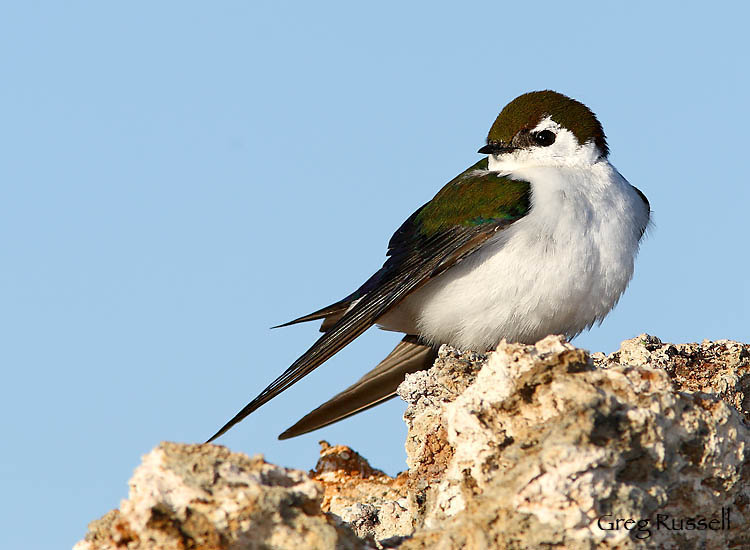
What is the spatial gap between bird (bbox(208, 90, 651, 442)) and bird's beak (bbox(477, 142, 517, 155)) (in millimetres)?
11

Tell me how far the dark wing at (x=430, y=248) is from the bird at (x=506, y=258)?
0.5 inches

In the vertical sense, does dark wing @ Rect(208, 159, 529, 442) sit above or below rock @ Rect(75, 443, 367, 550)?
above

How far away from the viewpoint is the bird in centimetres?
872

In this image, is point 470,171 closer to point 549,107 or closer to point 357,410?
point 549,107

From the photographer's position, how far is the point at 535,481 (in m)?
4.65

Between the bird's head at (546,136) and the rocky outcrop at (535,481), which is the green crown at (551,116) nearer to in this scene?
the bird's head at (546,136)

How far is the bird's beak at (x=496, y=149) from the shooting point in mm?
9672

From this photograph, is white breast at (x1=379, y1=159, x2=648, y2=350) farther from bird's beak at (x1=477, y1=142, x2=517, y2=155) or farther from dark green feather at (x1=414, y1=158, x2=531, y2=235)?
bird's beak at (x1=477, y1=142, x2=517, y2=155)

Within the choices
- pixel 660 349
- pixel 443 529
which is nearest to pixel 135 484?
pixel 443 529

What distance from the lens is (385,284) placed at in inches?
370

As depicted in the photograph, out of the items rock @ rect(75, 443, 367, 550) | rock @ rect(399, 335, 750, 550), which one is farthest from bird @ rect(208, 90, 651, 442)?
rock @ rect(75, 443, 367, 550)

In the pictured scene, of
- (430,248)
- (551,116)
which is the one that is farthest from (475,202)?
(551,116)

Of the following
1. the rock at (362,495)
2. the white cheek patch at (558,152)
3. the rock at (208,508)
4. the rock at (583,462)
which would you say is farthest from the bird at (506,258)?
the rock at (208,508)

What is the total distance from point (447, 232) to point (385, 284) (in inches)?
28.3
